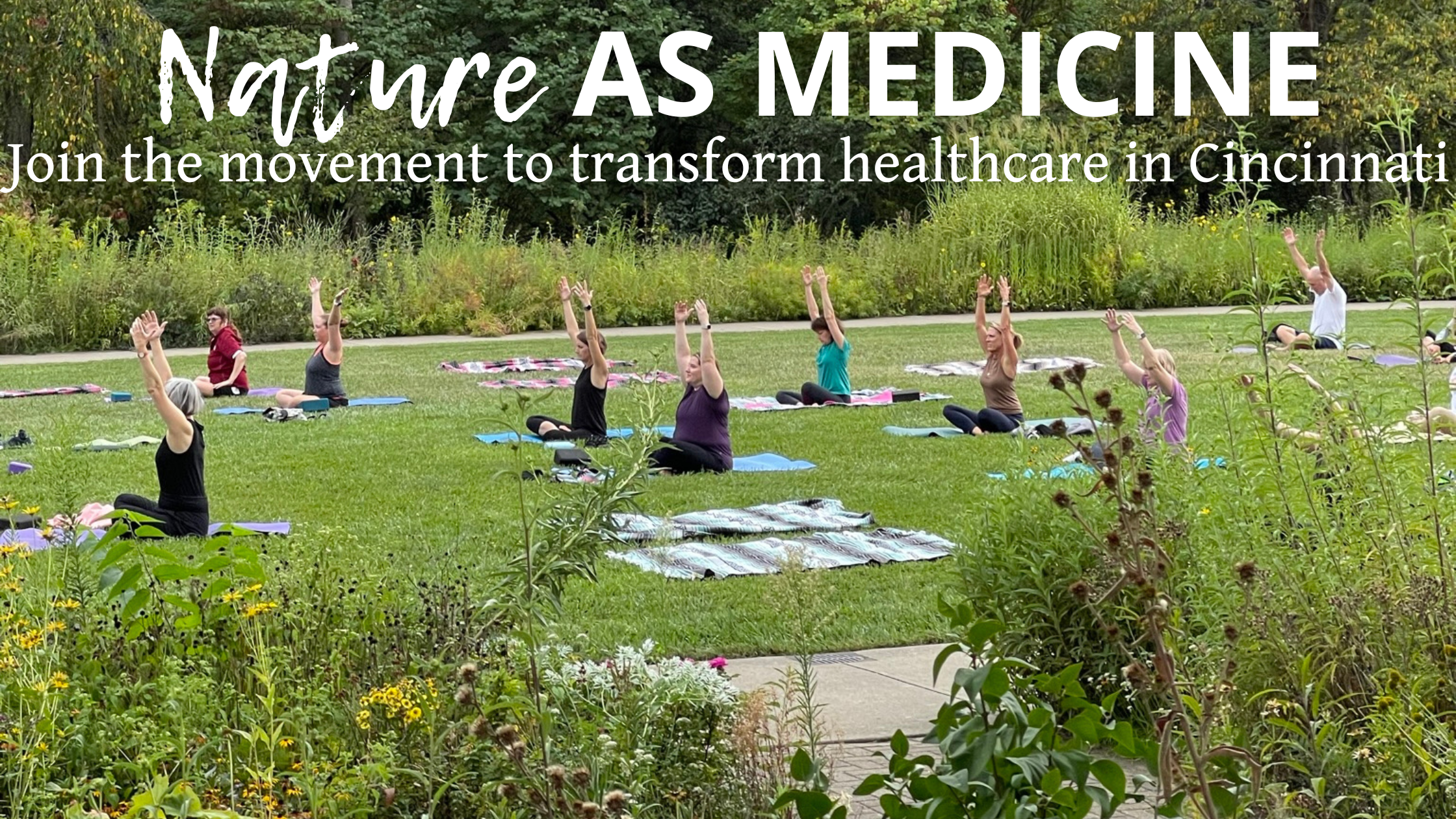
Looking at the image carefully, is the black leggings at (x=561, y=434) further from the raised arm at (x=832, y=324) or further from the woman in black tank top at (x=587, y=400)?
the raised arm at (x=832, y=324)

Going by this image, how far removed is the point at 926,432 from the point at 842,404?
5.83ft

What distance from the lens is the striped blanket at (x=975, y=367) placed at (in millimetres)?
16672

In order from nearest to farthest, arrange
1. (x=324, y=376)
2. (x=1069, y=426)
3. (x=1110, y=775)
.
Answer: (x=1110, y=775) < (x=1069, y=426) < (x=324, y=376)

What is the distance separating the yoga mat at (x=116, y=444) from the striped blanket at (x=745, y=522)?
4.56 m

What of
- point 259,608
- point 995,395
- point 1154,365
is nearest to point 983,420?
point 995,395

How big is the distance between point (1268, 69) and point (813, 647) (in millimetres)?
31073

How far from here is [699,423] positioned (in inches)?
436

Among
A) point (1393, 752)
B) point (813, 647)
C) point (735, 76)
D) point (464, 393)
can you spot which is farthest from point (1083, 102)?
point (1393, 752)

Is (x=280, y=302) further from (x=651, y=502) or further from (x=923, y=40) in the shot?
(x=923, y=40)

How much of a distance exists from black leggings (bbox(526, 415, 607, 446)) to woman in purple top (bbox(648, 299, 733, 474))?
812 millimetres

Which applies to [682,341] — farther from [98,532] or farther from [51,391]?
[51,391]

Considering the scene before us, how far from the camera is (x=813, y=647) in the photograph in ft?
21.4

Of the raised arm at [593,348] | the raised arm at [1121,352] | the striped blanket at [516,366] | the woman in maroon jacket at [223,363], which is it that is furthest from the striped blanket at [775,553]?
the striped blanket at [516,366]

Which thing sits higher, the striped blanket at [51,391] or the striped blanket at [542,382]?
the striped blanket at [51,391]
